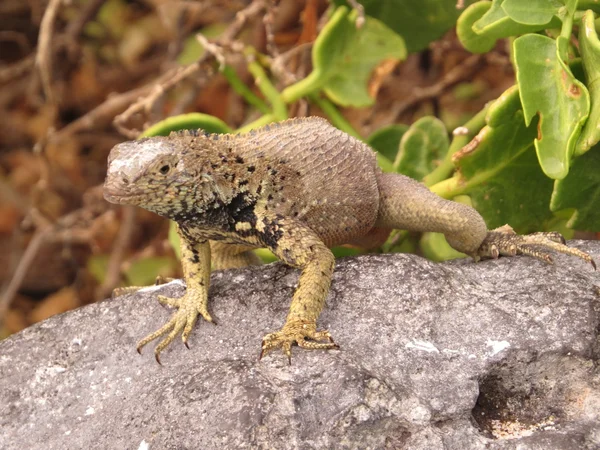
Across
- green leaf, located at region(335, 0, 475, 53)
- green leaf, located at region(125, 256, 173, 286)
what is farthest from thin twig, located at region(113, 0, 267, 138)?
green leaf, located at region(125, 256, 173, 286)

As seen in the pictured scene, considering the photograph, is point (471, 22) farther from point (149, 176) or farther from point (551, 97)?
point (149, 176)

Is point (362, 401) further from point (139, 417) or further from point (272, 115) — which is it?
point (272, 115)

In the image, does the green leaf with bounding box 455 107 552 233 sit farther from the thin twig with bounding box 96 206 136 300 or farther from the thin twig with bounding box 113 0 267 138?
the thin twig with bounding box 96 206 136 300

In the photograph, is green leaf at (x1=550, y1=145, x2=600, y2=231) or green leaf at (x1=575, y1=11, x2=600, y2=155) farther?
green leaf at (x1=550, y1=145, x2=600, y2=231)

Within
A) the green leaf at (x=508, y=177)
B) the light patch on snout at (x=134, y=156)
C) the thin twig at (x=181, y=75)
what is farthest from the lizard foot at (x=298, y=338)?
the thin twig at (x=181, y=75)

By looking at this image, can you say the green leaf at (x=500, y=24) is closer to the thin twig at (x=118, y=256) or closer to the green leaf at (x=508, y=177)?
the green leaf at (x=508, y=177)

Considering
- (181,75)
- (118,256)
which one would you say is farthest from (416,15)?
(118,256)
